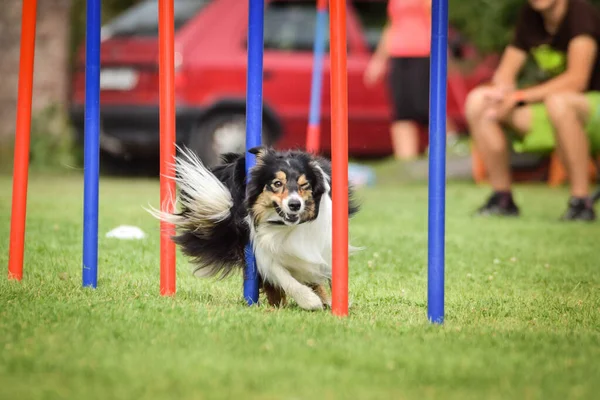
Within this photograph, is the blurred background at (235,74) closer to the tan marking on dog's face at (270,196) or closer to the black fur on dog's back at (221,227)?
the black fur on dog's back at (221,227)

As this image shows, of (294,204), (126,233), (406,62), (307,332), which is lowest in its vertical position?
(307,332)

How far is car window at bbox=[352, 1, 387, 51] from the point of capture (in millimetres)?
11641

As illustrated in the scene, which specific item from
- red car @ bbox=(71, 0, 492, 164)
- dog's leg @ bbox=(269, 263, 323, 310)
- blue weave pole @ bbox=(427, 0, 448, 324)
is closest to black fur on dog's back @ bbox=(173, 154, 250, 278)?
dog's leg @ bbox=(269, 263, 323, 310)

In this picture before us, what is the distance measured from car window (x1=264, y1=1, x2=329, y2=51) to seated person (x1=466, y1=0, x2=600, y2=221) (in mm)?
3206

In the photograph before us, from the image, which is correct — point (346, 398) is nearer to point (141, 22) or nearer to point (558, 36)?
point (558, 36)

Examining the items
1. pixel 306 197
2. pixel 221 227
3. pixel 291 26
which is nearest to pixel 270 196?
pixel 306 197

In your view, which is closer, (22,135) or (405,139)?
(22,135)

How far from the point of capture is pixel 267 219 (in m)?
4.33

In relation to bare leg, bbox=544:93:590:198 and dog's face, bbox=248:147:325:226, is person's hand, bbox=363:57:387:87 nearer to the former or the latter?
bare leg, bbox=544:93:590:198

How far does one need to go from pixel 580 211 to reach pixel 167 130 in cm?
487

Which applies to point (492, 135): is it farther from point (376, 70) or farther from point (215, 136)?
point (215, 136)

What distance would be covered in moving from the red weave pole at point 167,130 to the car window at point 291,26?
22.7 ft

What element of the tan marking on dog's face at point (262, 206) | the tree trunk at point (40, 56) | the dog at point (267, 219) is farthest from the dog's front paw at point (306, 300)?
the tree trunk at point (40, 56)

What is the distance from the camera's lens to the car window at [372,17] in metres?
11.6
